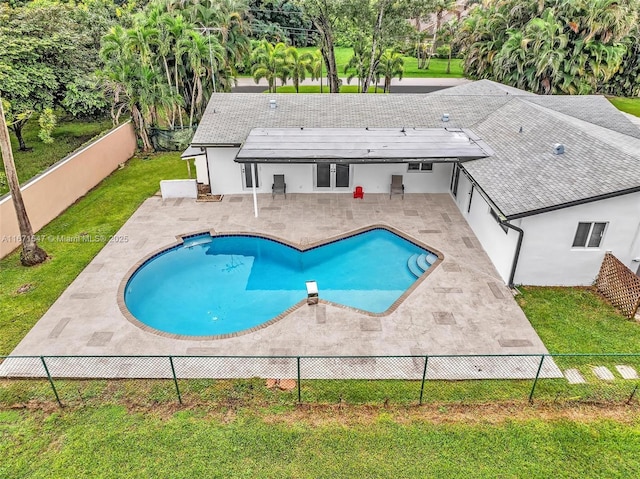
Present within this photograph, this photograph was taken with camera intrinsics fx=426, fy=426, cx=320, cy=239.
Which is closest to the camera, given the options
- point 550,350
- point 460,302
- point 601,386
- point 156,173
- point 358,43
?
point 601,386

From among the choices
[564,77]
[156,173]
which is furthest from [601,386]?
[564,77]

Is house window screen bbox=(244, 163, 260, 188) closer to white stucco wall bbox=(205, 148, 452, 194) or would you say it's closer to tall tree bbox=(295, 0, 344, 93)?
white stucco wall bbox=(205, 148, 452, 194)

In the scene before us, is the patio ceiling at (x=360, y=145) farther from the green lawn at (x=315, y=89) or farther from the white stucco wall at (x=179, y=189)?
the green lawn at (x=315, y=89)

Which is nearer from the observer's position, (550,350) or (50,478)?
(50,478)

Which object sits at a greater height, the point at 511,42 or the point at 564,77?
the point at 511,42

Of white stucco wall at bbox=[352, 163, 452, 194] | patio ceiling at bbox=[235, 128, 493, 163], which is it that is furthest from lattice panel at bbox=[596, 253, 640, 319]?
white stucco wall at bbox=[352, 163, 452, 194]

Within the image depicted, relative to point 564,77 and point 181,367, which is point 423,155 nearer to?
point 181,367
